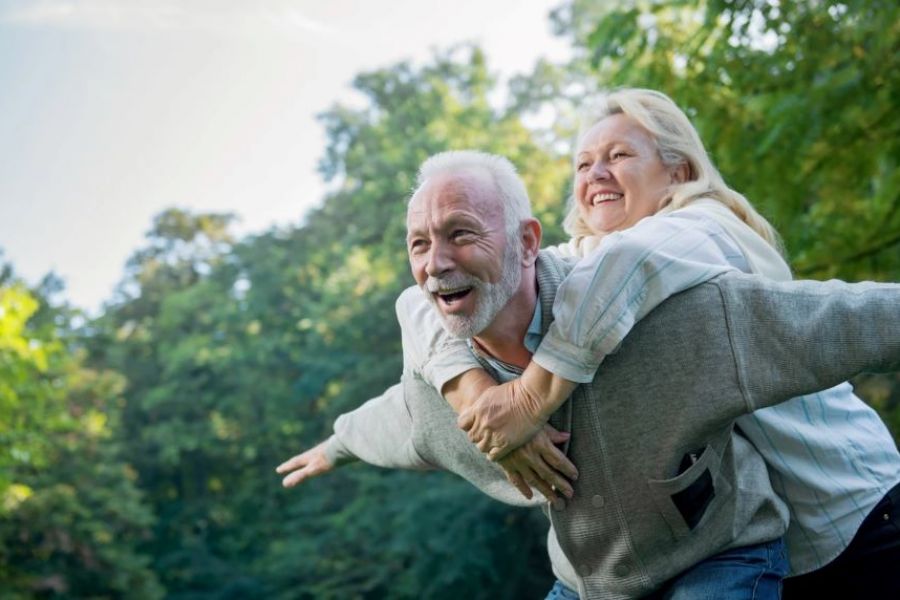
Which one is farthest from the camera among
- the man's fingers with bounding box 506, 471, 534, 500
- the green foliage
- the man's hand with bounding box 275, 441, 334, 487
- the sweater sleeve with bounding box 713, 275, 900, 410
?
the green foliage

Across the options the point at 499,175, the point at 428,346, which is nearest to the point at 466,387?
the point at 428,346

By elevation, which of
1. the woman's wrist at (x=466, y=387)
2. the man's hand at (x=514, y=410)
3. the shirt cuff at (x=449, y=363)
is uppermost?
the shirt cuff at (x=449, y=363)

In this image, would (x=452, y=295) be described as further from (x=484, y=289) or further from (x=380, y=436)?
(x=380, y=436)

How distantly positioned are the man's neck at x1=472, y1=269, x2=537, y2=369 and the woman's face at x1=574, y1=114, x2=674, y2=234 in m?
0.49

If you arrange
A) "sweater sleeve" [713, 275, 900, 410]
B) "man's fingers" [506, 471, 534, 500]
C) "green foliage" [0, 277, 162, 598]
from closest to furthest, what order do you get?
1. "sweater sleeve" [713, 275, 900, 410]
2. "man's fingers" [506, 471, 534, 500]
3. "green foliage" [0, 277, 162, 598]

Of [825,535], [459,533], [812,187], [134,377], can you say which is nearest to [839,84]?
[812,187]

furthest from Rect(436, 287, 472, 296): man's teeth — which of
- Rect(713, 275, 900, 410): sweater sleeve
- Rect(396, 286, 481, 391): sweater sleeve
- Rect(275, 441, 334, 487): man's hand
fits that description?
Rect(275, 441, 334, 487): man's hand

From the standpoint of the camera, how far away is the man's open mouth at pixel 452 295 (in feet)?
6.23

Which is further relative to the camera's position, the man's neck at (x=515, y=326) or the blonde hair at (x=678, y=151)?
the blonde hair at (x=678, y=151)

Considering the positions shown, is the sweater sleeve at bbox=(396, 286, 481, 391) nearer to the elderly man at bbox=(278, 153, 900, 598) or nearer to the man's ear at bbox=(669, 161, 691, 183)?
the elderly man at bbox=(278, 153, 900, 598)

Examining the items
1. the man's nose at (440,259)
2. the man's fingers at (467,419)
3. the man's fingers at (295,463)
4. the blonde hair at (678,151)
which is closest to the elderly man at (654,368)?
the man's nose at (440,259)

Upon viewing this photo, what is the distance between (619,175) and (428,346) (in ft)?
2.10

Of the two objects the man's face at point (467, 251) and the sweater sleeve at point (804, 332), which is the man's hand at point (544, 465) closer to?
the man's face at point (467, 251)

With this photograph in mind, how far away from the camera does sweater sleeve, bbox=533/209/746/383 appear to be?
175cm
